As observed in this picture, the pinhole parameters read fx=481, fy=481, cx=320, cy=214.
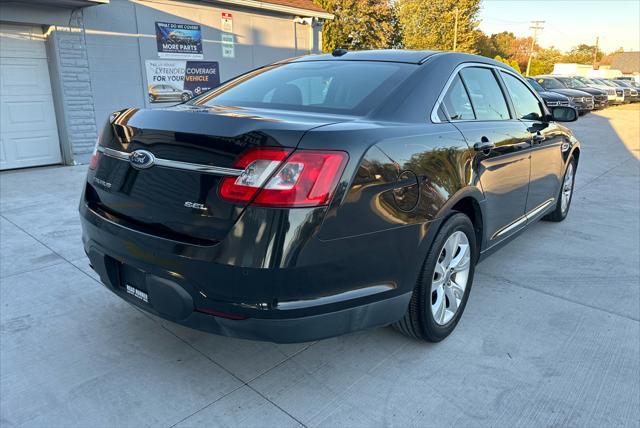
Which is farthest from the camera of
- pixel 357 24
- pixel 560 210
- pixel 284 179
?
pixel 357 24

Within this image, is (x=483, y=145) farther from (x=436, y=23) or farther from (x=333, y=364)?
(x=436, y=23)

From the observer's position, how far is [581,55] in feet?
323

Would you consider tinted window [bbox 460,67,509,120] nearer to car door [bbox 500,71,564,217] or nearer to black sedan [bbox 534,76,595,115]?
car door [bbox 500,71,564,217]

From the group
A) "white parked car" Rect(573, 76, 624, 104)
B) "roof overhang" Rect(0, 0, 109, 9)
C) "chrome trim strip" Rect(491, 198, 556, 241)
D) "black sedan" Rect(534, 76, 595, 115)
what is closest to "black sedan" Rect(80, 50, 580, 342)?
"chrome trim strip" Rect(491, 198, 556, 241)

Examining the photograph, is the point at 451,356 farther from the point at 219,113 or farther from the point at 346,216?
the point at 219,113

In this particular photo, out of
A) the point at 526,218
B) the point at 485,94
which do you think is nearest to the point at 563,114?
the point at 526,218

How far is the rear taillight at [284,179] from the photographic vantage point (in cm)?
189

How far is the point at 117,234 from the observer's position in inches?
90.0

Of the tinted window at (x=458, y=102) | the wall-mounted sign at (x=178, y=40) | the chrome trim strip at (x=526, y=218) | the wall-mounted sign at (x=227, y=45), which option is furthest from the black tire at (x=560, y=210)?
the wall-mounted sign at (x=227, y=45)

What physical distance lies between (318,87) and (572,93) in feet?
65.7

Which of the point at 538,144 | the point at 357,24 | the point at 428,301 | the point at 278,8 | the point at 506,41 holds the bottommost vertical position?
the point at 428,301

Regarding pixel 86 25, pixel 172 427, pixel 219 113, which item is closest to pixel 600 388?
pixel 172 427

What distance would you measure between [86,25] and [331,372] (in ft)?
27.5

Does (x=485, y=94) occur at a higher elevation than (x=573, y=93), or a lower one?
higher
